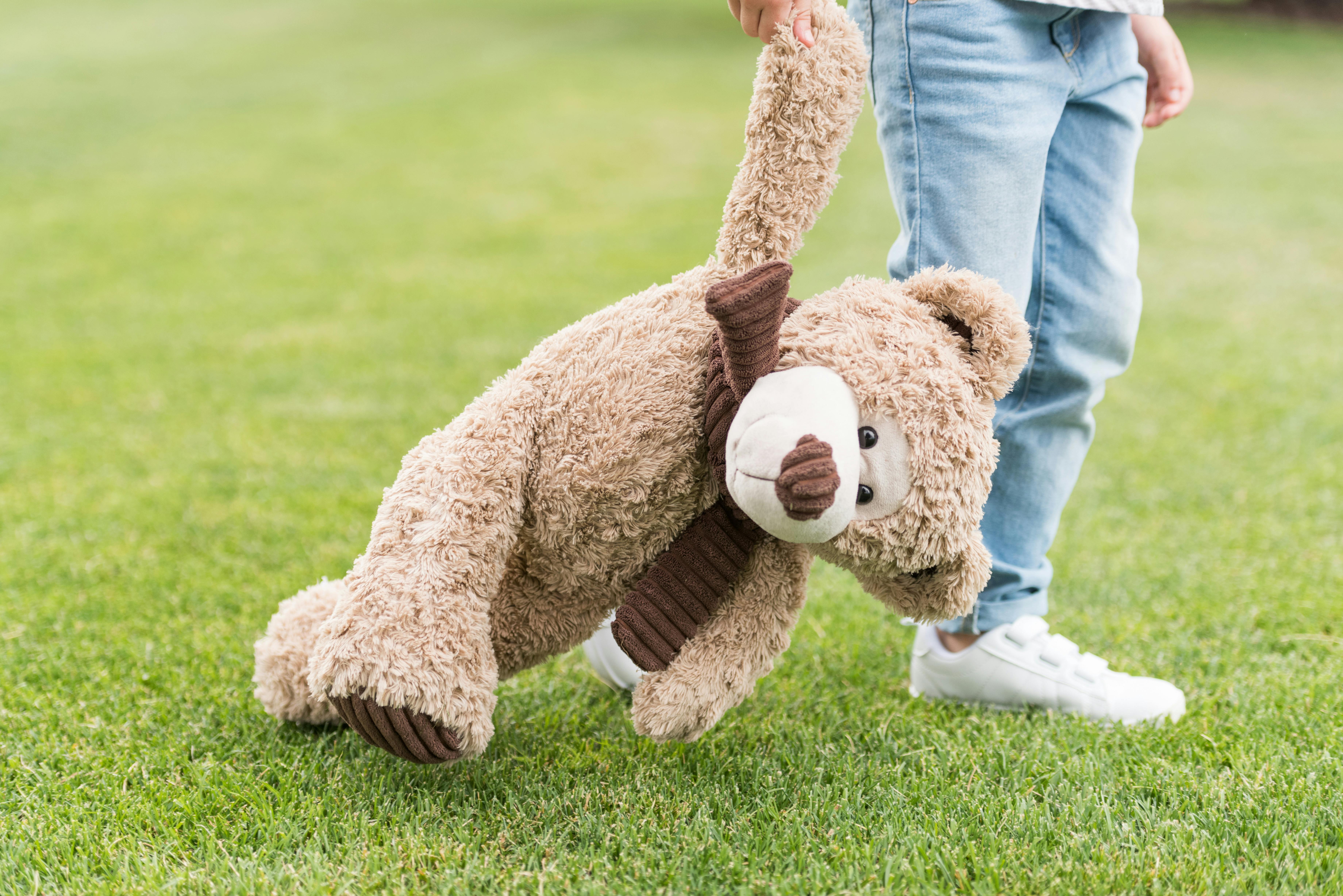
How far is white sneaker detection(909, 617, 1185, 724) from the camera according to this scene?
2.12m

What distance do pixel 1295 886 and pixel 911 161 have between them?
1.22 m

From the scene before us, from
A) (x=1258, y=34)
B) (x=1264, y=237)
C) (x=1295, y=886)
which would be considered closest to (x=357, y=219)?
(x=1264, y=237)

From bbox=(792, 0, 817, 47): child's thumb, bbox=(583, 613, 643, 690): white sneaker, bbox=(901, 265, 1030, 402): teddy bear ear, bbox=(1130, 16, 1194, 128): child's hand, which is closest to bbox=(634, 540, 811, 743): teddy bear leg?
Answer: bbox=(901, 265, 1030, 402): teddy bear ear

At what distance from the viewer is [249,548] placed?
116 inches

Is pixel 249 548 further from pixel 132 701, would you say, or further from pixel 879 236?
pixel 879 236

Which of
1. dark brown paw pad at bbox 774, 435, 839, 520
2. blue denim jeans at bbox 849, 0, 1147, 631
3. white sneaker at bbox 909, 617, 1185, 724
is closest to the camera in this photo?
dark brown paw pad at bbox 774, 435, 839, 520

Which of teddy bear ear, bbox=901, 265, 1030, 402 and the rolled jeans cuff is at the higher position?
teddy bear ear, bbox=901, 265, 1030, 402

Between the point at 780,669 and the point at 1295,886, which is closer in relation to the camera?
the point at 1295,886

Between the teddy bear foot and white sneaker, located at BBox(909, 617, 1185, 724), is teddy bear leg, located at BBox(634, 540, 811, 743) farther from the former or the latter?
white sneaker, located at BBox(909, 617, 1185, 724)

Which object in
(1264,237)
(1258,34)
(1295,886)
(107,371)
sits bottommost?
(1258,34)

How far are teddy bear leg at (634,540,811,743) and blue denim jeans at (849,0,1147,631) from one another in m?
0.59

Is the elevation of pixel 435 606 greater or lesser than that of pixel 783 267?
lesser

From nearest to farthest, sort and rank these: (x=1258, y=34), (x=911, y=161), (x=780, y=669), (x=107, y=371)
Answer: (x=911, y=161) < (x=780, y=669) < (x=107, y=371) < (x=1258, y=34)

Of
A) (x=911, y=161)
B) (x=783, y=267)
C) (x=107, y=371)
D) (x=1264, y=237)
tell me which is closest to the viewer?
(x=783, y=267)
